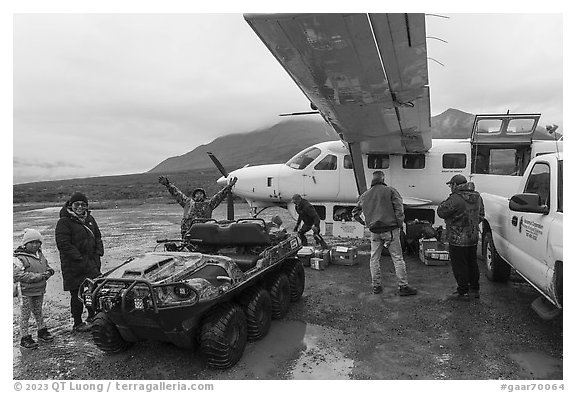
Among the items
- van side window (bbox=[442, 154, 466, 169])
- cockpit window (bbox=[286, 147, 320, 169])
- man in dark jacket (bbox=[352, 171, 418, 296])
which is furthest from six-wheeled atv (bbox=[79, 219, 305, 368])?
van side window (bbox=[442, 154, 466, 169])

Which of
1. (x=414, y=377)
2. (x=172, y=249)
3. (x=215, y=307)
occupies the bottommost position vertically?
(x=414, y=377)

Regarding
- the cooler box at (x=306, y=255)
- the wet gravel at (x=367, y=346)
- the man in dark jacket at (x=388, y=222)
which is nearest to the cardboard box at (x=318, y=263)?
the cooler box at (x=306, y=255)

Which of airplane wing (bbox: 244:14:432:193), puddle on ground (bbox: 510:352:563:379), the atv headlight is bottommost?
puddle on ground (bbox: 510:352:563:379)

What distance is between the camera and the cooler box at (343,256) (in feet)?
28.9

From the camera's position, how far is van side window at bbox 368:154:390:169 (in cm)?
1064

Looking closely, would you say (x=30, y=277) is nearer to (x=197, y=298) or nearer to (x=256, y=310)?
(x=197, y=298)

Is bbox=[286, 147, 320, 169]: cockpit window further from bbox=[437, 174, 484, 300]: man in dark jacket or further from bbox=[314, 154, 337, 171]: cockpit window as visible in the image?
bbox=[437, 174, 484, 300]: man in dark jacket

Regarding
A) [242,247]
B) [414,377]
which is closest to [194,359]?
[242,247]

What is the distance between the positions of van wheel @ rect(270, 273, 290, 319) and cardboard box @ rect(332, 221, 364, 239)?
4.73 meters

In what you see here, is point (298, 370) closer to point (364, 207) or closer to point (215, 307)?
point (215, 307)

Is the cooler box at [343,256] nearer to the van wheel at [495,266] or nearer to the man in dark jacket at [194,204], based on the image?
the van wheel at [495,266]

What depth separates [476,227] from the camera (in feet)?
20.4
